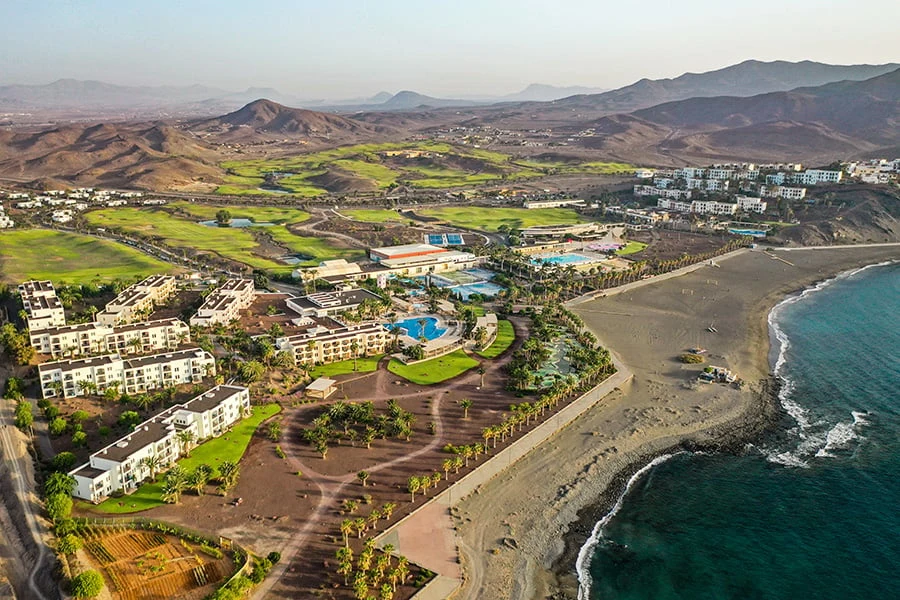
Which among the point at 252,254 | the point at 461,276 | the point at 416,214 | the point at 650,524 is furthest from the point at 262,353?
the point at 416,214

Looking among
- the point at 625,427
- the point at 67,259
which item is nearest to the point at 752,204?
the point at 625,427

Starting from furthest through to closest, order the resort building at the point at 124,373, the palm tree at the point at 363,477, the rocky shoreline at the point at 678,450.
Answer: the resort building at the point at 124,373
the palm tree at the point at 363,477
the rocky shoreline at the point at 678,450

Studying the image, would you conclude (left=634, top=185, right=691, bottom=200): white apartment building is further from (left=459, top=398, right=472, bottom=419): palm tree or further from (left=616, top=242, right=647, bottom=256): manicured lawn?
(left=459, top=398, right=472, bottom=419): palm tree

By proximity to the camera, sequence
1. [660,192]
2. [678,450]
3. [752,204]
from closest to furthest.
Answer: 1. [678,450]
2. [752,204]
3. [660,192]

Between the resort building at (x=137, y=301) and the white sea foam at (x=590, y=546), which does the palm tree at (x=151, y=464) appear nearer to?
the white sea foam at (x=590, y=546)

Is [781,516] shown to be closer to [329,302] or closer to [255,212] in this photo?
[329,302]

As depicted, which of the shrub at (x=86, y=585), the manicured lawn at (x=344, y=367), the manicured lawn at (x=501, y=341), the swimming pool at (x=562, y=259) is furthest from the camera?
the swimming pool at (x=562, y=259)

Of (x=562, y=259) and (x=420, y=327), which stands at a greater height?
(x=562, y=259)

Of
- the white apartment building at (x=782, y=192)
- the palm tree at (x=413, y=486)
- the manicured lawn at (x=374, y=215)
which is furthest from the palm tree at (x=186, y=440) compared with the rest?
the white apartment building at (x=782, y=192)

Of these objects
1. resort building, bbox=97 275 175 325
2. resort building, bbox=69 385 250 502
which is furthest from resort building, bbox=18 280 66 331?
resort building, bbox=69 385 250 502
